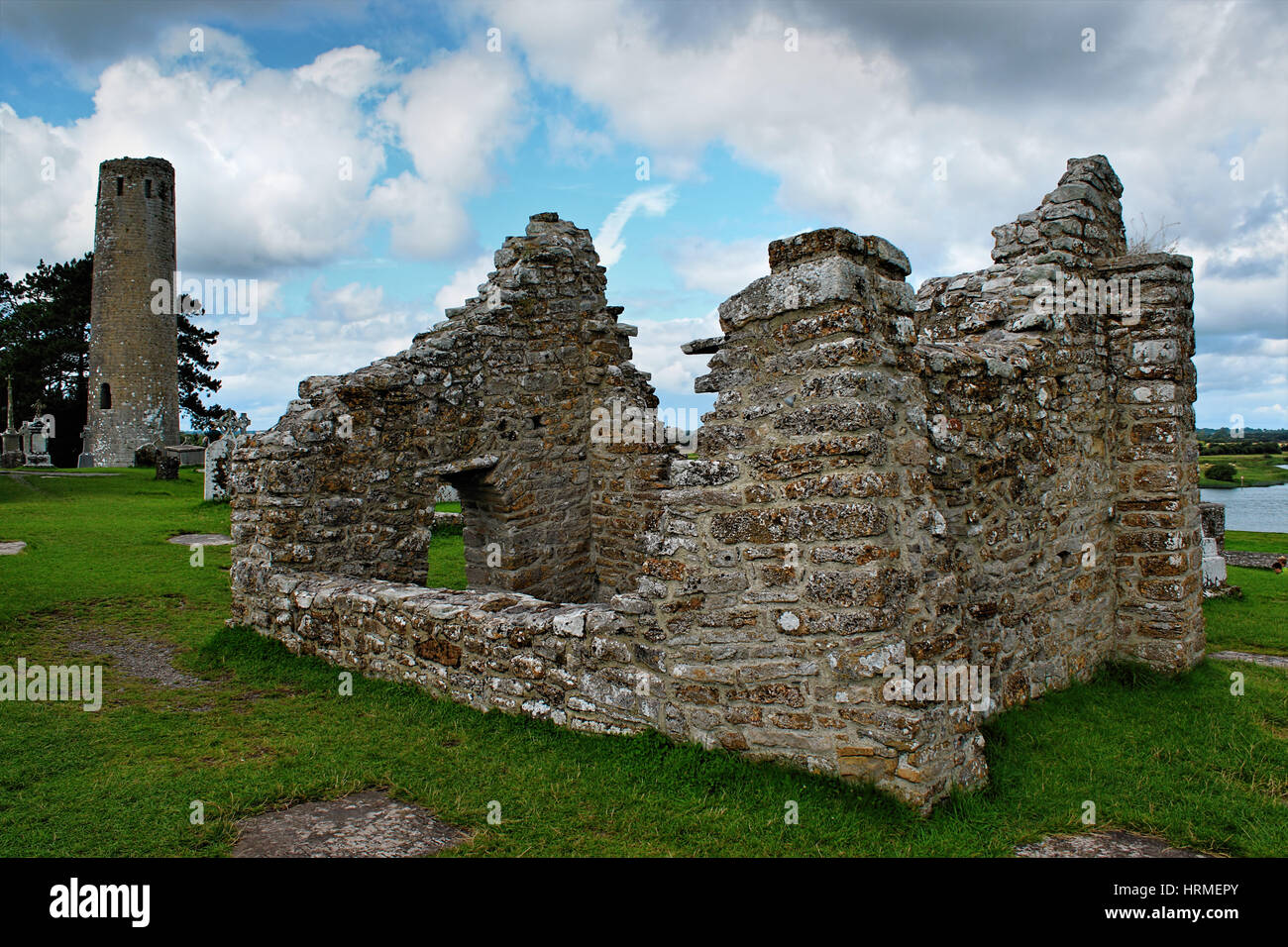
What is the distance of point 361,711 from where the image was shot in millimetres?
5957

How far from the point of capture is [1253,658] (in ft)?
26.9

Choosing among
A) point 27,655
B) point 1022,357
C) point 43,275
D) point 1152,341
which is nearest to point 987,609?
point 1022,357

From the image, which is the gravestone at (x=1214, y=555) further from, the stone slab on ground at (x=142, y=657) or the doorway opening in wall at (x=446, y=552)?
the stone slab on ground at (x=142, y=657)

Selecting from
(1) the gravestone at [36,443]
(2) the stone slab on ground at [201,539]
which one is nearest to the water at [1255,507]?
(2) the stone slab on ground at [201,539]

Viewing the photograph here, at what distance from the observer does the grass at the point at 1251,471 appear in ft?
98.8

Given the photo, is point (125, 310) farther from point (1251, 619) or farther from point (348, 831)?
point (1251, 619)

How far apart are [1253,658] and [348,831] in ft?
29.3

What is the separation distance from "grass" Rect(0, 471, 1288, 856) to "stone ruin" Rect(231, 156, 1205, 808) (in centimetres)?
22

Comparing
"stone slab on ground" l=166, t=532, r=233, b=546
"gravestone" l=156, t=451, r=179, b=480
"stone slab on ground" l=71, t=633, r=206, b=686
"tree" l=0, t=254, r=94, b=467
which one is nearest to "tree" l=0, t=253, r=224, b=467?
"tree" l=0, t=254, r=94, b=467

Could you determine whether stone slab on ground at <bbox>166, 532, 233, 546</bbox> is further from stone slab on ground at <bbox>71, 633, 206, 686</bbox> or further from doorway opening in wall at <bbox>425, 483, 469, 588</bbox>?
stone slab on ground at <bbox>71, 633, 206, 686</bbox>

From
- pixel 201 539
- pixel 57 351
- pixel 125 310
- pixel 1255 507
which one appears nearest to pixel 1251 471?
pixel 1255 507

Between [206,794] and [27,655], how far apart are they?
13.7 feet

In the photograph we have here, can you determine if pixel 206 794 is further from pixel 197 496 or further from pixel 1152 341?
pixel 197 496

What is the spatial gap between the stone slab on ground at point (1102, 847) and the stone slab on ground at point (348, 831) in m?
2.99
